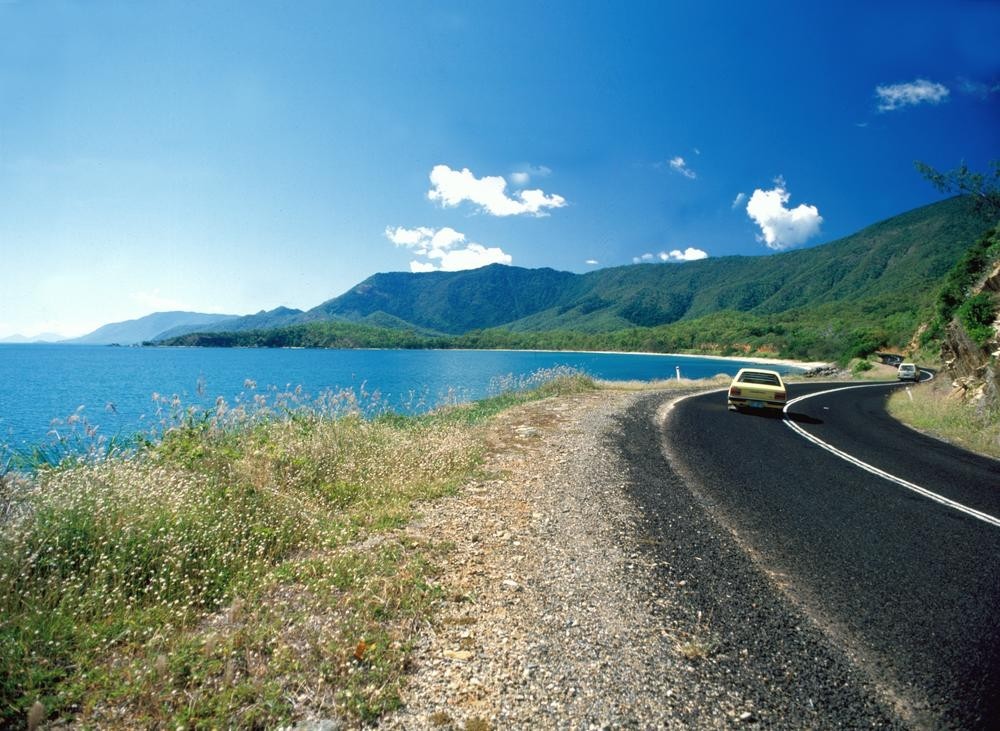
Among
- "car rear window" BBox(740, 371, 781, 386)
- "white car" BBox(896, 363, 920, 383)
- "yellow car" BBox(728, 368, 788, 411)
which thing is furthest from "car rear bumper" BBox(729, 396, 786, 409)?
"white car" BBox(896, 363, 920, 383)

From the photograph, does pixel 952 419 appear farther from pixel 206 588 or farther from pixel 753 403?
pixel 206 588

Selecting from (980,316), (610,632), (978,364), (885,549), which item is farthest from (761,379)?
(610,632)

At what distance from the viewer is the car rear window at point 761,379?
674 inches

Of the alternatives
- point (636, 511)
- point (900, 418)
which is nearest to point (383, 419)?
point (636, 511)

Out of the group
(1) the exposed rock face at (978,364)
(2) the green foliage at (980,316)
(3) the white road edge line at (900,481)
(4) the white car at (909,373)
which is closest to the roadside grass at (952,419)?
(1) the exposed rock face at (978,364)

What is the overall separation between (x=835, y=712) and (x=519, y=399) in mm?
16953

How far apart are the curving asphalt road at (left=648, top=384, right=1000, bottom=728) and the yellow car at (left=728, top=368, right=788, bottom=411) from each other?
14.1 feet

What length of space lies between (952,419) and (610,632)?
18.2 m

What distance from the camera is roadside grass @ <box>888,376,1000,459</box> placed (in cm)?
1215

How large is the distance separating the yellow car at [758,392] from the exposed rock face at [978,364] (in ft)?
17.6

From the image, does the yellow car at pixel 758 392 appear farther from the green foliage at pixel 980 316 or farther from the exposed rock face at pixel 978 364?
the green foliage at pixel 980 316

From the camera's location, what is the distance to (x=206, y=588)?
4047 mm

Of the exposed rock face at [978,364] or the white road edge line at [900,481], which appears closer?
the white road edge line at [900,481]

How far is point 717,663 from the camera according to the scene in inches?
132
